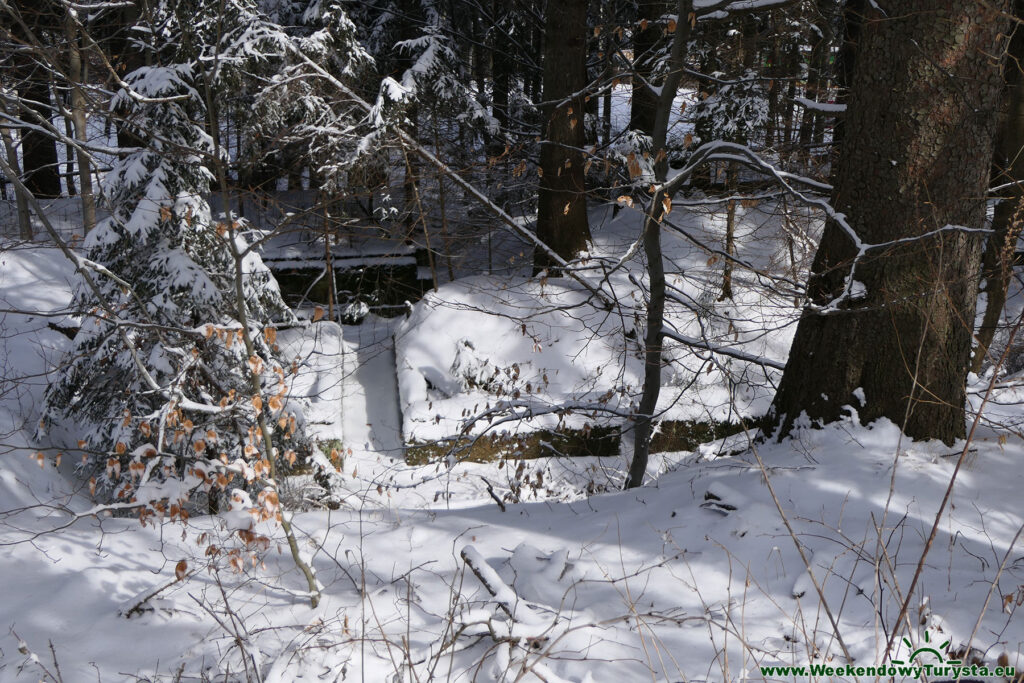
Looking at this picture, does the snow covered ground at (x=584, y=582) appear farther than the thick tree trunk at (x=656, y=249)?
No

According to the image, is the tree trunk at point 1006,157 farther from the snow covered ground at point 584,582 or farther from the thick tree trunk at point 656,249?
the thick tree trunk at point 656,249

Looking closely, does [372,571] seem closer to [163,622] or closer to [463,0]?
[163,622]

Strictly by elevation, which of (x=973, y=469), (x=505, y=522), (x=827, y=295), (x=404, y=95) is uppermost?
(x=404, y=95)

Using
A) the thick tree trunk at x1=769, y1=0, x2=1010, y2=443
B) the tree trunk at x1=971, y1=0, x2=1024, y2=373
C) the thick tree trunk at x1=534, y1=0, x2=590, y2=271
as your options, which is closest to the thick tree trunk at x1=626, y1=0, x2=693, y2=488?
the thick tree trunk at x1=769, y1=0, x2=1010, y2=443

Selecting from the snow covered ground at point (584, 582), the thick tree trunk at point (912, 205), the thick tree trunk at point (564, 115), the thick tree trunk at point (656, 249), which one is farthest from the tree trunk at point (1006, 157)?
the thick tree trunk at point (564, 115)

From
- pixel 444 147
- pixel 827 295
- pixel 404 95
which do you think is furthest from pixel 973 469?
pixel 444 147

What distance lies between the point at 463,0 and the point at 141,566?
15.0m

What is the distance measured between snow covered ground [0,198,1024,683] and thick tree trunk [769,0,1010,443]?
0.37 m

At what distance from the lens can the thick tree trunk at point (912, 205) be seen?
411cm

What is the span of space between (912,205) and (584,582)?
3.14 meters

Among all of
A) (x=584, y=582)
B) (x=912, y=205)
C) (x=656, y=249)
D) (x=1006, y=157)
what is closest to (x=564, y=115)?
(x=1006, y=157)

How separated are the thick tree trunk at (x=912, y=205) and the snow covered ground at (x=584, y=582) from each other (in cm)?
37

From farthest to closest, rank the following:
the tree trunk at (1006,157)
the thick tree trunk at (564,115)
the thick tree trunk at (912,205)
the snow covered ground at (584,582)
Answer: the thick tree trunk at (564,115)
the tree trunk at (1006,157)
the thick tree trunk at (912,205)
the snow covered ground at (584,582)

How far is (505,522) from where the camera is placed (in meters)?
4.31
